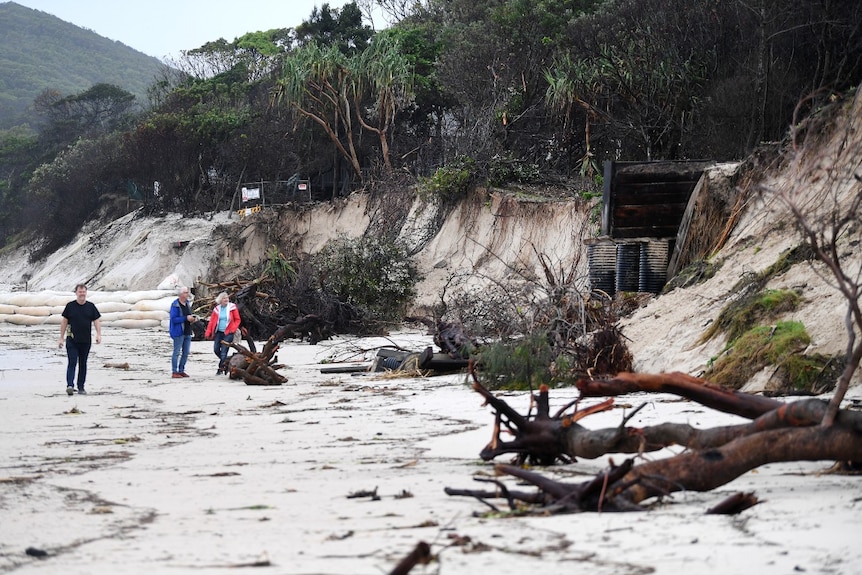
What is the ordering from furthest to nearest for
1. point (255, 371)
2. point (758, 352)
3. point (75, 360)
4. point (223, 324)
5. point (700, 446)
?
1. point (223, 324)
2. point (255, 371)
3. point (75, 360)
4. point (758, 352)
5. point (700, 446)

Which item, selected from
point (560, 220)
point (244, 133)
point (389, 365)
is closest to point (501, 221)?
point (560, 220)

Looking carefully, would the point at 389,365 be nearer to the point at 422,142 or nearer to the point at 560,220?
the point at 560,220

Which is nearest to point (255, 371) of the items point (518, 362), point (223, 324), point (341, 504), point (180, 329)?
Answer: point (180, 329)

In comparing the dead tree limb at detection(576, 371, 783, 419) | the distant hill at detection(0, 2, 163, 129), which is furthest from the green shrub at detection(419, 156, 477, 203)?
the distant hill at detection(0, 2, 163, 129)

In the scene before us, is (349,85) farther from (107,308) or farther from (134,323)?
(134,323)

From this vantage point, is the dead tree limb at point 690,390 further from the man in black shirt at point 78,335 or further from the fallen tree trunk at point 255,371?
the man in black shirt at point 78,335

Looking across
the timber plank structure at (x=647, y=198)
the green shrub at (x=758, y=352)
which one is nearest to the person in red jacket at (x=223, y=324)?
the timber plank structure at (x=647, y=198)

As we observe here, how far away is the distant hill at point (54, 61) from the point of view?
14800cm

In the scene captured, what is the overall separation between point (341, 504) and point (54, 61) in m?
181

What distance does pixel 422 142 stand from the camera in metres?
41.8

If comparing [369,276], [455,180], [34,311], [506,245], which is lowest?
[34,311]

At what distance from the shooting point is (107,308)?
32938mm

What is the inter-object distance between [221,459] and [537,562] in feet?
12.8

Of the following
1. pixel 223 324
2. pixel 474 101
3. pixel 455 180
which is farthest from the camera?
pixel 474 101
